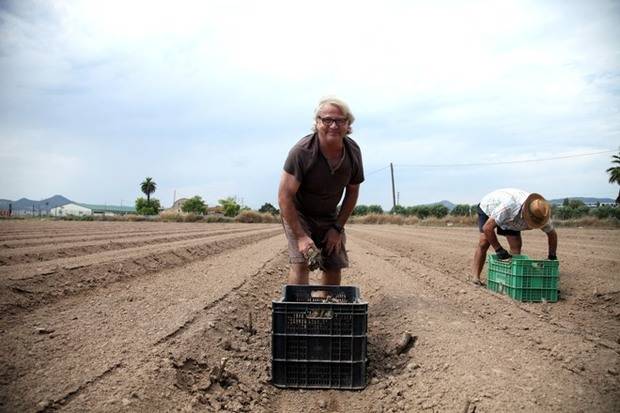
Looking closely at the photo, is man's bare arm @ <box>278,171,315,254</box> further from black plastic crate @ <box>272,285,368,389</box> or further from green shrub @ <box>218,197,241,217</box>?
green shrub @ <box>218,197,241,217</box>

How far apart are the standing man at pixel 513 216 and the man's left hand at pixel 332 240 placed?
2791 mm

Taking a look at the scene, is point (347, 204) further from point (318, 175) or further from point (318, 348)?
point (318, 348)

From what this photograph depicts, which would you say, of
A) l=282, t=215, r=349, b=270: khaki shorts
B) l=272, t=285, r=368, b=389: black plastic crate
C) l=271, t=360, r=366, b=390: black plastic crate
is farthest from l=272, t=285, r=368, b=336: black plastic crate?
l=282, t=215, r=349, b=270: khaki shorts

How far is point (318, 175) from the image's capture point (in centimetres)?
400

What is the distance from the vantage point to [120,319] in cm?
446

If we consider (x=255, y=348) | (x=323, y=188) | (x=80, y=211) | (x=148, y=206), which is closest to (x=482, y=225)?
(x=323, y=188)

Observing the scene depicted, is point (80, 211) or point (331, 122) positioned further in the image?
point (80, 211)

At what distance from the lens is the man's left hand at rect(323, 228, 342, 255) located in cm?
431

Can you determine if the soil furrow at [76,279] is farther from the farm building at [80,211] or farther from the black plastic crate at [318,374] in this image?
A: the farm building at [80,211]

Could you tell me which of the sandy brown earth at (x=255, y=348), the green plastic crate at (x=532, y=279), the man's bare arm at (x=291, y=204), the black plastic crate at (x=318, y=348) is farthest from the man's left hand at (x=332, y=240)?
the green plastic crate at (x=532, y=279)

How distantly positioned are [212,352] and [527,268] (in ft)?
13.2

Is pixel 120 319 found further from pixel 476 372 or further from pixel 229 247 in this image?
pixel 229 247

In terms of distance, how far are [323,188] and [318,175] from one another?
16cm

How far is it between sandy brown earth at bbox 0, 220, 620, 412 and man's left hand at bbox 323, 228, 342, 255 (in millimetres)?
904
